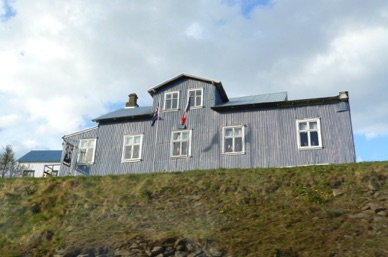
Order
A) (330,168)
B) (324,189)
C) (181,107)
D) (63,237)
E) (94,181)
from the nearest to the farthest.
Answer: (63,237) → (324,189) → (330,168) → (94,181) → (181,107)

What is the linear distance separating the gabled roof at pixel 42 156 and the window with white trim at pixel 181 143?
120 feet

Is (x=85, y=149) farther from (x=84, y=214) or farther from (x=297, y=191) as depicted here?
(x=297, y=191)

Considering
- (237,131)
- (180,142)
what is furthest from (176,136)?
(237,131)

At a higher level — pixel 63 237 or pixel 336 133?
pixel 336 133

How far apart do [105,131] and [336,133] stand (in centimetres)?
1600

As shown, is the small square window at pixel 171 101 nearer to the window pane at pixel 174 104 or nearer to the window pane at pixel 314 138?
the window pane at pixel 174 104

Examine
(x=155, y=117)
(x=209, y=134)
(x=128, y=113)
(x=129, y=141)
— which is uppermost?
(x=128, y=113)

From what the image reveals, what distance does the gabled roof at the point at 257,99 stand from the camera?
28.5m

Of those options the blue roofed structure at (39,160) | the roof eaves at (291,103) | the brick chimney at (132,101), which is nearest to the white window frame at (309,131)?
the roof eaves at (291,103)

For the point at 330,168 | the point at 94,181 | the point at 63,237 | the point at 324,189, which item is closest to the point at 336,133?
the point at 330,168

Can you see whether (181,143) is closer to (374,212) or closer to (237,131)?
(237,131)

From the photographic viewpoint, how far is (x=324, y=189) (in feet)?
67.2

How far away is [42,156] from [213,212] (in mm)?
48937

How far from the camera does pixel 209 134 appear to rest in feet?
93.6
